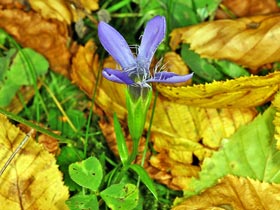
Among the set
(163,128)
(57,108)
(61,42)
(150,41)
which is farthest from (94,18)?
(150,41)

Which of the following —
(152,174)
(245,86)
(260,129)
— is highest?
(245,86)

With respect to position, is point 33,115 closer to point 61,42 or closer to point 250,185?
point 61,42

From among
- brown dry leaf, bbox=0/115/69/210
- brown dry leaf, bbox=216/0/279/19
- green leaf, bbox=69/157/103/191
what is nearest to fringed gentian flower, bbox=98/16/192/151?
green leaf, bbox=69/157/103/191

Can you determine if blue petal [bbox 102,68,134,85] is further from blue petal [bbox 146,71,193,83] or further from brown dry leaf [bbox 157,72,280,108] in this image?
brown dry leaf [bbox 157,72,280,108]

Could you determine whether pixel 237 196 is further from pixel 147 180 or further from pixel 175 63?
pixel 175 63

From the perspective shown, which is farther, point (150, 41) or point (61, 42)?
point (61, 42)
